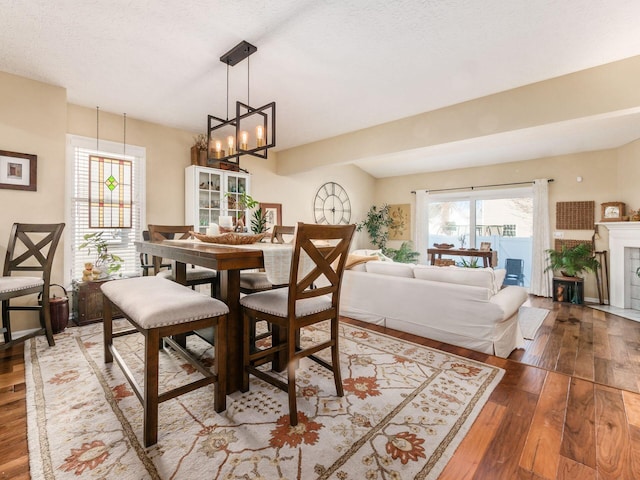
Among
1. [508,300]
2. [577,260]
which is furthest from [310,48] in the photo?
[577,260]

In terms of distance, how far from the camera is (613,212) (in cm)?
453

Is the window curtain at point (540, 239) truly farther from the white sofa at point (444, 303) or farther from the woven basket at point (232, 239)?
the woven basket at point (232, 239)

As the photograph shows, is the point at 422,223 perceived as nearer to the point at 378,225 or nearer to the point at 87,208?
the point at 378,225

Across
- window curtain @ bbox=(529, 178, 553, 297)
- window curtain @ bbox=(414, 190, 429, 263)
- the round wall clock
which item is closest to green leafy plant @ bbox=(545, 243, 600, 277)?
window curtain @ bbox=(529, 178, 553, 297)

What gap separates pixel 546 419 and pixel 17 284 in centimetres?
382

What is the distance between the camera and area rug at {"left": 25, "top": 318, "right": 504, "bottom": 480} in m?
1.28

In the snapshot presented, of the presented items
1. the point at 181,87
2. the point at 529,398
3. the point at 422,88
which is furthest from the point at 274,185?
the point at 529,398

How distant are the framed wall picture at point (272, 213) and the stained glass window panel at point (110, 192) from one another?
207cm

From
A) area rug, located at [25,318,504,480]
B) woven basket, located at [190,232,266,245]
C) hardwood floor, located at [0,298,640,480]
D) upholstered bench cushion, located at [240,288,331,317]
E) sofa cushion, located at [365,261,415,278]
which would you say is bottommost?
hardwood floor, located at [0,298,640,480]

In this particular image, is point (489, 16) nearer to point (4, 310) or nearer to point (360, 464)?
point (360, 464)

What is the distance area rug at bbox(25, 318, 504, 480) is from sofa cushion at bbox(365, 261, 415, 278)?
37.0 inches

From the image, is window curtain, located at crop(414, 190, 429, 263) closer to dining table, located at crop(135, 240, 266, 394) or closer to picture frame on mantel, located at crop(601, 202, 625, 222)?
picture frame on mantel, located at crop(601, 202, 625, 222)

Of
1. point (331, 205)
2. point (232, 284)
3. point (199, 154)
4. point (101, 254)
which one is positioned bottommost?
point (232, 284)

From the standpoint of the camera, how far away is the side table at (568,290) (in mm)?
4762
